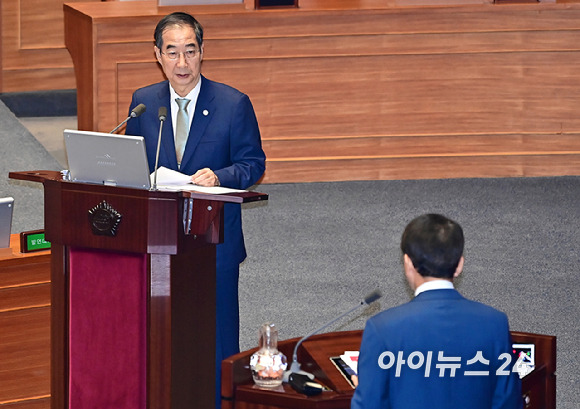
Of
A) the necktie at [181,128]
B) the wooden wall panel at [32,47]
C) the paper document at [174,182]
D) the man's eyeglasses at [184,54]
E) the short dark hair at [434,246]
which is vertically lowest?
the short dark hair at [434,246]

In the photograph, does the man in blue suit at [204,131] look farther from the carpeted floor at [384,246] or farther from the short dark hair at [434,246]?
the carpeted floor at [384,246]

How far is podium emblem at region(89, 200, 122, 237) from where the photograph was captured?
3273 mm

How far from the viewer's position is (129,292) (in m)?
3.35

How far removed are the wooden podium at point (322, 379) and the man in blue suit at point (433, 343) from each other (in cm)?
41

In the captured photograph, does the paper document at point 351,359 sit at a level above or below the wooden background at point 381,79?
below

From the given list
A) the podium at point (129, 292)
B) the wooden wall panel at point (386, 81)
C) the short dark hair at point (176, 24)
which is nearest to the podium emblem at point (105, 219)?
the podium at point (129, 292)

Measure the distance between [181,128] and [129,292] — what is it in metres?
0.72

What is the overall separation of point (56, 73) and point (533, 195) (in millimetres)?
4731

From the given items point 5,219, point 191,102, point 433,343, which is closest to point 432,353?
point 433,343

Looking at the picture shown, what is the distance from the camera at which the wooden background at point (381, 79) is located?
26.1 feet

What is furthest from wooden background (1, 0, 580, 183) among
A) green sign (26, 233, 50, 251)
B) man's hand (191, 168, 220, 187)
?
man's hand (191, 168, 220, 187)

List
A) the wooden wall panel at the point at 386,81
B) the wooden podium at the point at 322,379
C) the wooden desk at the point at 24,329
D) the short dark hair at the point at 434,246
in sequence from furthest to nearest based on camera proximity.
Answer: the wooden wall panel at the point at 386,81, the wooden desk at the point at 24,329, the wooden podium at the point at 322,379, the short dark hair at the point at 434,246

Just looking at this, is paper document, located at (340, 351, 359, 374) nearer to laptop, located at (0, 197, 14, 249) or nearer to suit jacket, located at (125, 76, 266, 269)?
suit jacket, located at (125, 76, 266, 269)

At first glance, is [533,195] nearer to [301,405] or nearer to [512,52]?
[512,52]
